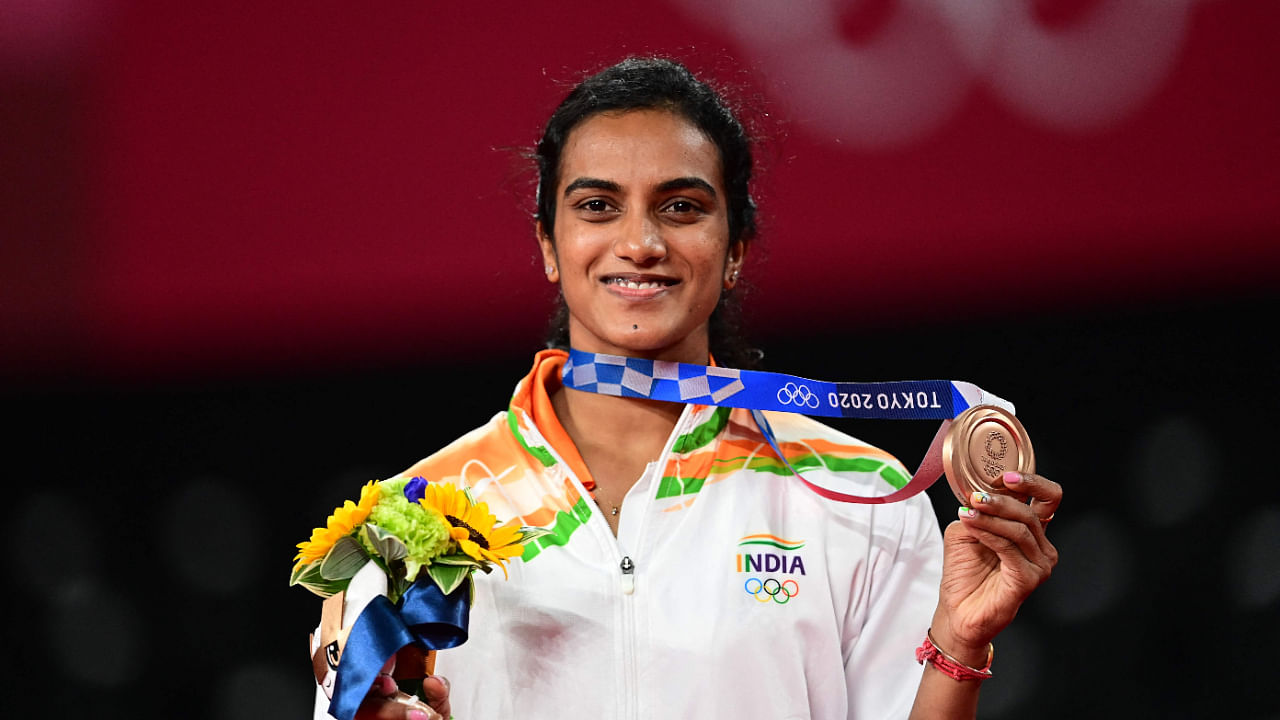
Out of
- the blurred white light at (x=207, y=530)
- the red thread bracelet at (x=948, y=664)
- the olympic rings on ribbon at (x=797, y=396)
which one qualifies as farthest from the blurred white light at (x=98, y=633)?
the red thread bracelet at (x=948, y=664)

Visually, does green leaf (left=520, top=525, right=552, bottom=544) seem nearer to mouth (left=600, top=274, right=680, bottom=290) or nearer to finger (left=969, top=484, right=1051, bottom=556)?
mouth (left=600, top=274, right=680, bottom=290)

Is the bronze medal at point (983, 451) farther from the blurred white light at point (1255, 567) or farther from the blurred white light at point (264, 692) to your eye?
the blurred white light at point (264, 692)

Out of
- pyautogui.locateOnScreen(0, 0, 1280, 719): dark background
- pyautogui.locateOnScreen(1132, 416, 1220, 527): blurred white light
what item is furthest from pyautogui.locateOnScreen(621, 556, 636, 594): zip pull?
pyautogui.locateOnScreen(1132, 416, 1220, 527): blurred white light

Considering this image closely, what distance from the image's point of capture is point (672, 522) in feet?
7.09

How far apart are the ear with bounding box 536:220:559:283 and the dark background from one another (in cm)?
79

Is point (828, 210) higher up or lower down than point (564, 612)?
higher up

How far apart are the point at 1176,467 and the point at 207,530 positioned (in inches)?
91.5

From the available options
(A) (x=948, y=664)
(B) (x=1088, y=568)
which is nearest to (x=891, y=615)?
(A) (x=948, y=664)

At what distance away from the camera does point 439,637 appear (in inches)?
70.4

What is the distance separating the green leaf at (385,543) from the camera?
1.77 m

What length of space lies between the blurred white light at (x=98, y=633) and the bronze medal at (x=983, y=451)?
222 cm

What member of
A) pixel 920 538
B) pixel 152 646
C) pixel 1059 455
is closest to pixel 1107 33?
pixel 1059 455

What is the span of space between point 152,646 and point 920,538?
6.61ft

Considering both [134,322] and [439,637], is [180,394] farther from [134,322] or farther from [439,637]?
[439,637]
